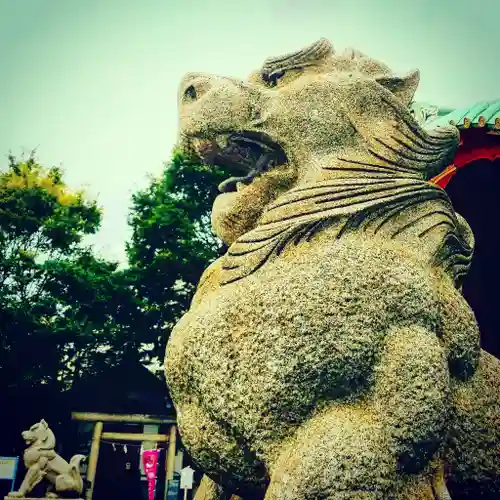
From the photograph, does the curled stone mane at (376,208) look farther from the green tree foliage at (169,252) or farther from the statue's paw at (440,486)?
the green tree foliage at (169,252)

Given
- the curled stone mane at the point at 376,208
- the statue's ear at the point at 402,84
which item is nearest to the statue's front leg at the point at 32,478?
the curled stone mane at the point at 376,208

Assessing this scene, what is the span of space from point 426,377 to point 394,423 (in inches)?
8.7

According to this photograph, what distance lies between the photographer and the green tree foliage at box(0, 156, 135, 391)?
12898 mm

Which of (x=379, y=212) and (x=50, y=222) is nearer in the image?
(x=379, y=212)

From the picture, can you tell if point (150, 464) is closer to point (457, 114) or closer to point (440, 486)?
point (457, 114)

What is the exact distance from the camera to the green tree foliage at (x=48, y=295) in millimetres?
12898

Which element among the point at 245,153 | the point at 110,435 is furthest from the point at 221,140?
the point at 110,435

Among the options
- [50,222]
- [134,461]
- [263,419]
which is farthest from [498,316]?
[134,461]

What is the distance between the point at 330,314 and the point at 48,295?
12385 millimetres

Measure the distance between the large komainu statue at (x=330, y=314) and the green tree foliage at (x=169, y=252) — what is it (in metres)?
9.98

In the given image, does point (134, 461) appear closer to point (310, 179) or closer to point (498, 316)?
point (498, 316)

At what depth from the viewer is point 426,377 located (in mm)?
2176

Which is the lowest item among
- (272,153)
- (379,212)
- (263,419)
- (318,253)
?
(263,419)

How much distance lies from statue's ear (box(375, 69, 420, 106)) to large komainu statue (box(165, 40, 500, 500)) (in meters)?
0.03
